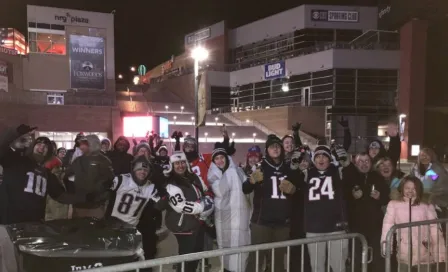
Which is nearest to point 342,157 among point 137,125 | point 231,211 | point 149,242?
point 231,211

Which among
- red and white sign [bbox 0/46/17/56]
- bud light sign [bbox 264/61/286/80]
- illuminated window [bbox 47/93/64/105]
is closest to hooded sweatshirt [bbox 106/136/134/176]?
illuminated window [bbox 47/93/64/105]

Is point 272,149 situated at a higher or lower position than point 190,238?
higher

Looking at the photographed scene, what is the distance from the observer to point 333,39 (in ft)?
118

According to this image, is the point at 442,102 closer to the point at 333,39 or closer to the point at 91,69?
the point at 333,39

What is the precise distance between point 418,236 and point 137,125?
21.9 metres

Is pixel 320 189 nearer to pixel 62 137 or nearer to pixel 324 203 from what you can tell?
pixel 324 203

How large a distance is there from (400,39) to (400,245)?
30.5m

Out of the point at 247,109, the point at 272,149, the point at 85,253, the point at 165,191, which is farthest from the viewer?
the point at 247,109

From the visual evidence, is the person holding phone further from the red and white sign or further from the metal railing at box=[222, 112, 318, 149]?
the red and white sign

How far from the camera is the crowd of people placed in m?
4.31

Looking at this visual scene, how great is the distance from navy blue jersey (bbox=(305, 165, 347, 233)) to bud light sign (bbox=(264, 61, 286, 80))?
31.5m

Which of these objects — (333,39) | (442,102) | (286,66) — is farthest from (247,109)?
(442,102)

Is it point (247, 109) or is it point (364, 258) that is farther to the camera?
point (247, 109)

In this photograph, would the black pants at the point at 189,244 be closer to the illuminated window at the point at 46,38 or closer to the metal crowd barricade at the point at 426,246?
the metal crowd barricade at the point at 426,246
